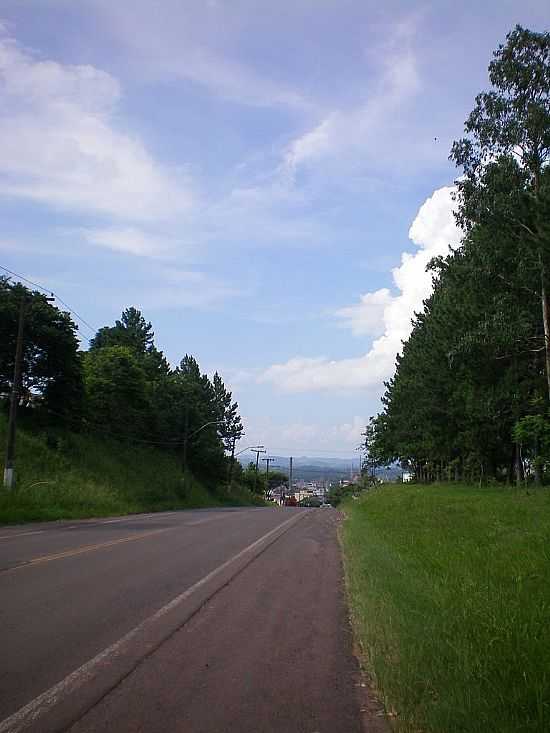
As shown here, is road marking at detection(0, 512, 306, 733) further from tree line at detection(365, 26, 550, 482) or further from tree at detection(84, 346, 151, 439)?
tree at detection(84, 346, 151, 439)

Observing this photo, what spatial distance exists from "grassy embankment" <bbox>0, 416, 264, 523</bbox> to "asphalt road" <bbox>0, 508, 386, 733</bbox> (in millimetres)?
14884

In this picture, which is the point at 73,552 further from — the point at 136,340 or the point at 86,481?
the point at 136,340

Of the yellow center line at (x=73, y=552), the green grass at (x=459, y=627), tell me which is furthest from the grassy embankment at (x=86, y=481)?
the green grass at (x=459, y=627)

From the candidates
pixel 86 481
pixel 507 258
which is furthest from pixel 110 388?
pixel 507 258

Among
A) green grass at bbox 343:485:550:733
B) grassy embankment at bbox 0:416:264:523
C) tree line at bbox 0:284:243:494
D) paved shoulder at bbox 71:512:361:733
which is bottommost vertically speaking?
paved shoulder at bbox 71:512:361:733

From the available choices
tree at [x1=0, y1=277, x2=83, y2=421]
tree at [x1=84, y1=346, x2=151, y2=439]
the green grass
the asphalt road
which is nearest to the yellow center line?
the asphalt road

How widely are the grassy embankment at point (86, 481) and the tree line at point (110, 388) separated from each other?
210 cm

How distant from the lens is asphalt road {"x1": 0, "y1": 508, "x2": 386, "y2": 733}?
523 cm

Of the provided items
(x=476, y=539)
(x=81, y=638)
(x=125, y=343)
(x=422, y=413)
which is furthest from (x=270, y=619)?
(x=125, y=343)

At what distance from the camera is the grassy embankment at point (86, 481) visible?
28.9m

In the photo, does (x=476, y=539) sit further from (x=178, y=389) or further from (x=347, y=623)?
(x=178, y=389)

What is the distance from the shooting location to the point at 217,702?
5.50 meters

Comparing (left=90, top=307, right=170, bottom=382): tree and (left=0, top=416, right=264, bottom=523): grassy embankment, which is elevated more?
(left=90, top=307, right=170, bottom=382): tree

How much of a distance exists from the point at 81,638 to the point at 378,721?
367 cm
